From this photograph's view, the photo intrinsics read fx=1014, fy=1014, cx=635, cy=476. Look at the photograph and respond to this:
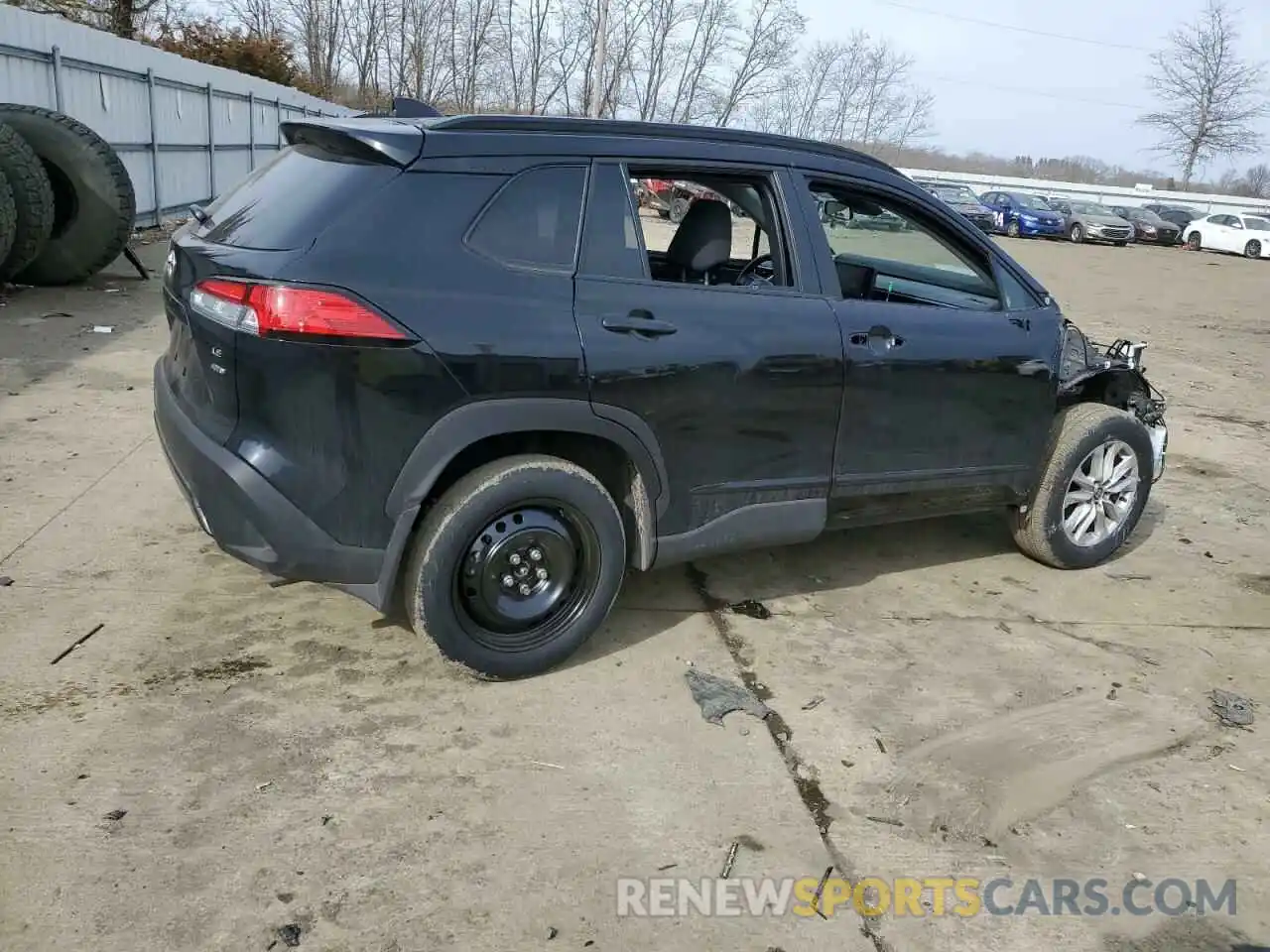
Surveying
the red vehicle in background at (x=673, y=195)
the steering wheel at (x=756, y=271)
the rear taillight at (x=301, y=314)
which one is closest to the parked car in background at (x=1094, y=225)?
the red vehicle in background at (x=673, y=195)

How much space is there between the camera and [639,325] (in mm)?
3479

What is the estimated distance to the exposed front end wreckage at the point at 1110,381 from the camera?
4801 mm

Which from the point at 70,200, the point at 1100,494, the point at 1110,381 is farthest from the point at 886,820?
the point at 70,200

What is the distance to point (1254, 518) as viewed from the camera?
603 cm

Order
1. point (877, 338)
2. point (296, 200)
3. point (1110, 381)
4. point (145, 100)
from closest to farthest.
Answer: point (296, 200) < point (877, 338) < point (1110, 381) < point (145, 100)

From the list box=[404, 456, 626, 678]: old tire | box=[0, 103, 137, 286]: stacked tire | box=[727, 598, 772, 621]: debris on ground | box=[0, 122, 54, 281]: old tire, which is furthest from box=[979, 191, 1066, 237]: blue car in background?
box=[404, 456, 626, 678]: old tire

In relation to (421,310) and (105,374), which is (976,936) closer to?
(421,310)

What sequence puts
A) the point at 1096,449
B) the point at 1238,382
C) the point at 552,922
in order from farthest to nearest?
1. the point at 1238,382
2. the point at 1096,449
3. the point at 552,922

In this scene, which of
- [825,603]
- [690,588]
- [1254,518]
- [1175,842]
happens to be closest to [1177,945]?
[1175,842]

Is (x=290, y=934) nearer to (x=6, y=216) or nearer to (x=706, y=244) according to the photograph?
(x=706, y=244)

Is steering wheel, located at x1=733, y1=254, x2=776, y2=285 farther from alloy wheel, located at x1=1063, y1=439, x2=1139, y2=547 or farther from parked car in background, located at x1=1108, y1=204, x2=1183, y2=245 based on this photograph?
parked car in background, located at x1=1108, y1=204, x2=1183, y2=245

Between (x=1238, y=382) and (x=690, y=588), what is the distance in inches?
343

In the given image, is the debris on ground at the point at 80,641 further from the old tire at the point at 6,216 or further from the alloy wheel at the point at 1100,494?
the old tire at the point at 6,216

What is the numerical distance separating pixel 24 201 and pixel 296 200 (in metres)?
6.98
